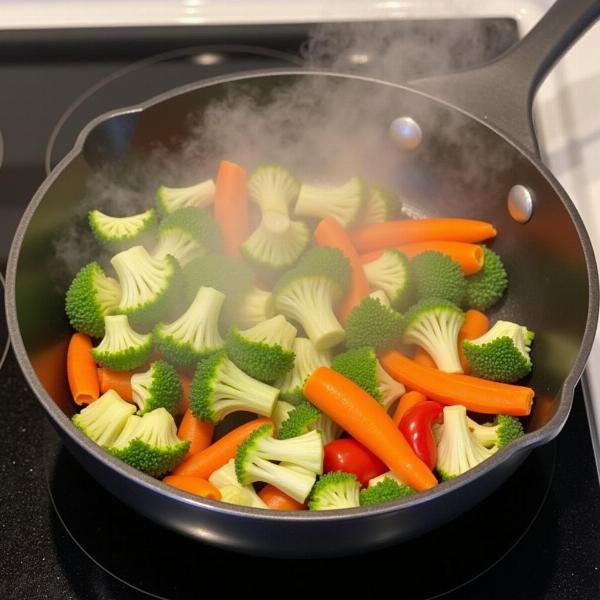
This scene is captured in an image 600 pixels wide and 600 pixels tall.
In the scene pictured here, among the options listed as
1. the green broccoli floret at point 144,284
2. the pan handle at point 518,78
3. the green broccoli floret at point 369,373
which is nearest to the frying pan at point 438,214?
the pan handle at point 518,78

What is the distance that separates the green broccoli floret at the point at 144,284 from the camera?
4.20 ft

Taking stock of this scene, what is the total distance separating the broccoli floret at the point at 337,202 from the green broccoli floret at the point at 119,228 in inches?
10.4

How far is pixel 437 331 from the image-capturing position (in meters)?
1.29

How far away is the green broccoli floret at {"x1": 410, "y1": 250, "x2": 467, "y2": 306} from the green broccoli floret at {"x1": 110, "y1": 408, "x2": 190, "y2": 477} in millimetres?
453

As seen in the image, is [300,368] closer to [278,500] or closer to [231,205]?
[278,500]

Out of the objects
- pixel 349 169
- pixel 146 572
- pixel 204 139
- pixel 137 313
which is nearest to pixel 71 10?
pixel 204 139

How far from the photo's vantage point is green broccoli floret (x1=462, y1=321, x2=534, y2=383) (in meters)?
1.24

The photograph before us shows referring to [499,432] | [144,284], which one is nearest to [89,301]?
[144,284]

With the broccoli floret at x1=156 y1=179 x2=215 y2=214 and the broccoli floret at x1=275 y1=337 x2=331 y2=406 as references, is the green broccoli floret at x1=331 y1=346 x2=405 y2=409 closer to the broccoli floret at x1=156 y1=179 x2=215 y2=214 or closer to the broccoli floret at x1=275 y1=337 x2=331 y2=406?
the broccoli floret at x1=275 y1=337 x2=331 y2=406

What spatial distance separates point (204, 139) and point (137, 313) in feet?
1.24

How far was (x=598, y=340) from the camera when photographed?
1339 mm

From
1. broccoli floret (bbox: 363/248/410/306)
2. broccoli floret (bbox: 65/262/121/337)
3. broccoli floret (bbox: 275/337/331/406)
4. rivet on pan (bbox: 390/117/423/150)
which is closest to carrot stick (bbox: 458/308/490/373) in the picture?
broccoli floret (bbox: 363/248/410/306)

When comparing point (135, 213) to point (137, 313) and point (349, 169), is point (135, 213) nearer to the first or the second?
point (137, 313)

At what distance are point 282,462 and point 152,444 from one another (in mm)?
172
